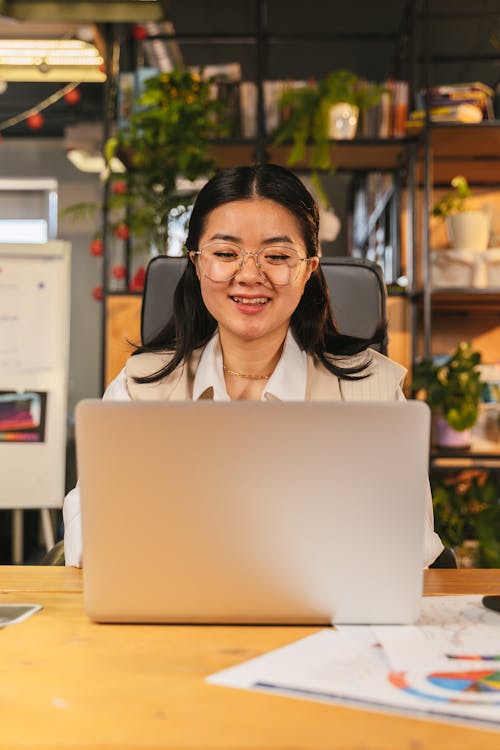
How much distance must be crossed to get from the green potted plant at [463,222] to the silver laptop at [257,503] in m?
2.69

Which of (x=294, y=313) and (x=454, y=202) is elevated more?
(x=454, y=202)

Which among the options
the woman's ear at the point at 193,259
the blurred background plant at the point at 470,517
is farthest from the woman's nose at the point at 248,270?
the blurred background plant at the point at 470,517

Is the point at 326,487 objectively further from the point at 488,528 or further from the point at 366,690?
the point at 488,528

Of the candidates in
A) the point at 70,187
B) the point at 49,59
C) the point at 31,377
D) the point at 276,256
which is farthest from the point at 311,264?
the point at 70,187

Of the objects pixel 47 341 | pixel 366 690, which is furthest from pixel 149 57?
pixel 366 690

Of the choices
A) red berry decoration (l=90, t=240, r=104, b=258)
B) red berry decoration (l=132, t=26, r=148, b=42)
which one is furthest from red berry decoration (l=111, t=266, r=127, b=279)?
red berry decoration (l=132, t=26, r=148, b=42)

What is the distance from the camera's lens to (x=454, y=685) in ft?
2.30

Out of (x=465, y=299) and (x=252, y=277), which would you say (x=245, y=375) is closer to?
(x=252, y=277)

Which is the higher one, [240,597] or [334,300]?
[334,300]

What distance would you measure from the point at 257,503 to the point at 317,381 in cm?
83

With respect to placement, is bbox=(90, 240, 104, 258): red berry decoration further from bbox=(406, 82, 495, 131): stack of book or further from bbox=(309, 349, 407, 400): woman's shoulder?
bbox=(309, 349, 407, 400): woman's shoulder

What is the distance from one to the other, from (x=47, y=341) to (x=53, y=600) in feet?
9.86

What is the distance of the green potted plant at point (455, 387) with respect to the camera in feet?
10.3

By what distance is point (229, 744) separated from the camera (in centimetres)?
59
